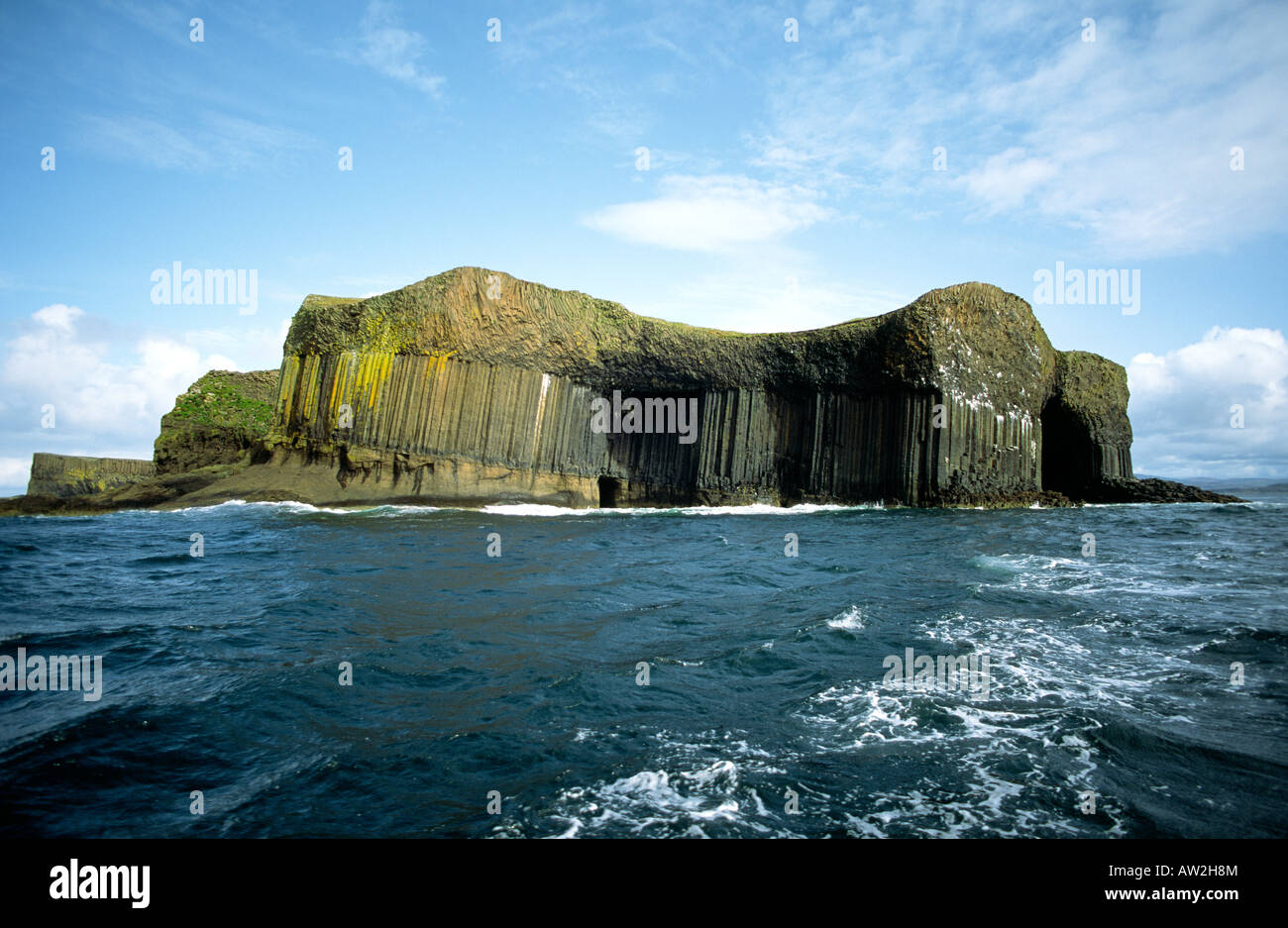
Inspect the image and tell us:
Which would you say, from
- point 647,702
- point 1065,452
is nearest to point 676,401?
point 1065,452

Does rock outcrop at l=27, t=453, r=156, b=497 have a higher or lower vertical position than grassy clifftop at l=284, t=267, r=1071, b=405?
lower

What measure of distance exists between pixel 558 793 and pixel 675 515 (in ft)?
78.8

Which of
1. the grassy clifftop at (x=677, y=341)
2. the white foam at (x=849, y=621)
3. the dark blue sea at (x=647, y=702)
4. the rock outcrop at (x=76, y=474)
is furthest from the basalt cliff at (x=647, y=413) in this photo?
the white foam at (x=849, y=621)

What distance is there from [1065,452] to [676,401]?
1926cm

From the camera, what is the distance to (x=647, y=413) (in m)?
35.1

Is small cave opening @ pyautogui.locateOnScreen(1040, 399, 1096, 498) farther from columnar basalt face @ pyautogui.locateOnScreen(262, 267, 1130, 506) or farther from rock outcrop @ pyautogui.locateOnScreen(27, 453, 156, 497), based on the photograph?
rock outcrop @ pyautogui.locateOnScreen(27, 453, 156, 497)

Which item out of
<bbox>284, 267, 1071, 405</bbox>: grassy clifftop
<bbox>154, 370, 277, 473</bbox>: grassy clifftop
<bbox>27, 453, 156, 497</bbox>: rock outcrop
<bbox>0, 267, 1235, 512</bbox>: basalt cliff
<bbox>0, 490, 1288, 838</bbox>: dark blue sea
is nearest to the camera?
<bbox>0, 490, 1288, 838</bbox>: dark blue sea

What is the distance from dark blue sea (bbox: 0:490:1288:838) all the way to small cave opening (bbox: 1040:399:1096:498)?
2204 cm

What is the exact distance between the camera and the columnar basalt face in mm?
29562

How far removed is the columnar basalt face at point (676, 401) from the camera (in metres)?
29.6

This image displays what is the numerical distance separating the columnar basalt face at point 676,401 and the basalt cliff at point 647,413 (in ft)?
0.29

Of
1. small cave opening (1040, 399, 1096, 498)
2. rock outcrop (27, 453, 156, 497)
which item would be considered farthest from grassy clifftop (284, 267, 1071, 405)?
rock outcrop (27, 453, 156, 497)

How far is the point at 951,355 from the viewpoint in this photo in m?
29.6

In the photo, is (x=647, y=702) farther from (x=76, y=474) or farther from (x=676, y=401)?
(x=76, y=474)
